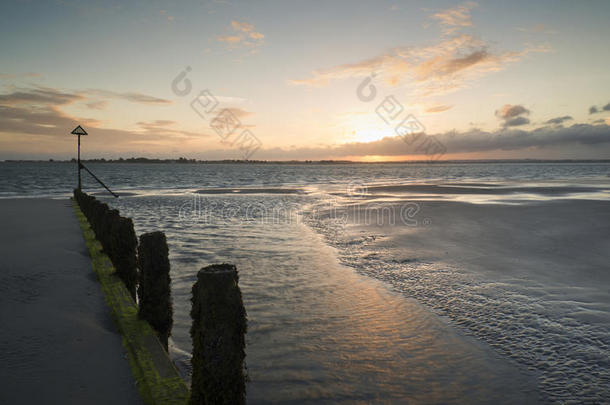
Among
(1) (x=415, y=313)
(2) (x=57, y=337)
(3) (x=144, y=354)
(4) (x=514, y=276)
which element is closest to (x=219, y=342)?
(3) (x=144, y=354)

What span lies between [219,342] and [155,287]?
219cm

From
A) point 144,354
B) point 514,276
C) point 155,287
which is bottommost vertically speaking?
point 514,276

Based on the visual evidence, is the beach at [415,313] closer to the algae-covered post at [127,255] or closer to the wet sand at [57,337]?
the algae-covered post at [127,255]

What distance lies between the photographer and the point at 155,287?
16.2 feet

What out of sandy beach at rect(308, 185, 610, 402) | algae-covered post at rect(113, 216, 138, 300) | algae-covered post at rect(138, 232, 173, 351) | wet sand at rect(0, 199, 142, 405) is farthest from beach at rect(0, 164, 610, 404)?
wet sand at rect(0, 199, 142, 405)

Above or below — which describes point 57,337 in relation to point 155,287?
below

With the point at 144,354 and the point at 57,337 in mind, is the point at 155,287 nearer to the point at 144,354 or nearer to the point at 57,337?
the point at 144,354

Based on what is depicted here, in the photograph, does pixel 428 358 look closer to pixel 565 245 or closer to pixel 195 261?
pixel 195 261

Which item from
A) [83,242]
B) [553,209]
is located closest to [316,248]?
[83,242]

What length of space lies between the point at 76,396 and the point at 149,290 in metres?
1.61

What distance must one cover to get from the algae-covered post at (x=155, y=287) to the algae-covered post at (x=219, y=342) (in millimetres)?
1910

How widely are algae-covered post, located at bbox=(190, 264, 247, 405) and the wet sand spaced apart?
2.87ft

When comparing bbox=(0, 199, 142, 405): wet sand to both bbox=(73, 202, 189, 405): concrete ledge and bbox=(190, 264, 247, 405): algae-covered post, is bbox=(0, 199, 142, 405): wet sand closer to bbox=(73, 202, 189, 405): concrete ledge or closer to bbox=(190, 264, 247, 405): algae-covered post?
bbox=(73, 202, 189, 405): concrete ledge

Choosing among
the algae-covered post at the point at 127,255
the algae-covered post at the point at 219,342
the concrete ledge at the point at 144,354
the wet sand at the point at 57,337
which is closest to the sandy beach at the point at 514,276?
the algae-covered post at the point at 219,342
